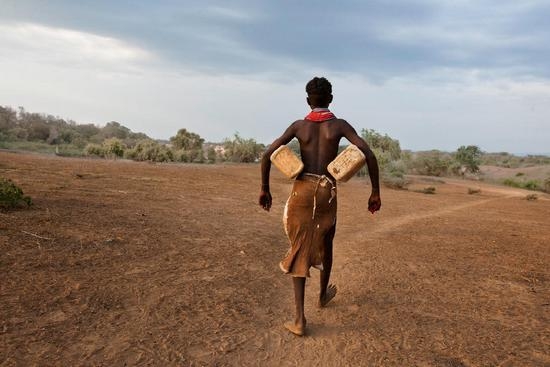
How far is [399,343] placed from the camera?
352 cm

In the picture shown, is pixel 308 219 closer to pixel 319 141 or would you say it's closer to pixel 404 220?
pixel 319 141

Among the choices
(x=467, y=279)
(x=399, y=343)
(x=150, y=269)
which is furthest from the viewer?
(x=467, y=279)

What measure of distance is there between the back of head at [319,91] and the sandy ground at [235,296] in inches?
77.5

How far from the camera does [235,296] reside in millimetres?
A: 4379

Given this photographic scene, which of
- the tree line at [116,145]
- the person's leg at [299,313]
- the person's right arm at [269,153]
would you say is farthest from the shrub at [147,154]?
the person's leg at [299,313]

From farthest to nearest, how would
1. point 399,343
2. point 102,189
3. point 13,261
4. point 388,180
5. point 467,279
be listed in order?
1. point 388,180
2. point 102,189
3. point 467,279
4. point 13,261
5. point 399,343

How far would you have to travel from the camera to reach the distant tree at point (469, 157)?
39.0 meters

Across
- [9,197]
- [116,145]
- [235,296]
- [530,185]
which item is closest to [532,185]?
[530,185]

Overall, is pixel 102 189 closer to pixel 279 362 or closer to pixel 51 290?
pixel 51 290

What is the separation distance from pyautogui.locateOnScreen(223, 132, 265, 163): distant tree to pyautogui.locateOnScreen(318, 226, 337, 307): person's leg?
3375 centimetres

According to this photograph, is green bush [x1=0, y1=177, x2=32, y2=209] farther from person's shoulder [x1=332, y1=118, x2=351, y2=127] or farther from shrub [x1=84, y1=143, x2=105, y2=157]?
shrub [x1=84, y1=143, x2=105, y2=157]

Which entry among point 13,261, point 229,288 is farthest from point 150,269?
point 13,261

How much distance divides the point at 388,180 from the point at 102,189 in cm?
1647

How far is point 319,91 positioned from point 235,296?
7.22ft
